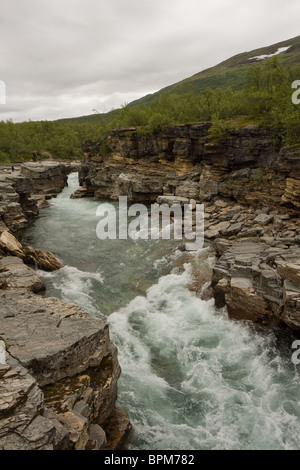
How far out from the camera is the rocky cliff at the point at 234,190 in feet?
54.7

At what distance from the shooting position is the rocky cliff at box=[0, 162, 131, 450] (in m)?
7.39

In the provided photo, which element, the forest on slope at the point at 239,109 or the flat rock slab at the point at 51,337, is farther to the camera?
the forest on slope at the point at 239,109

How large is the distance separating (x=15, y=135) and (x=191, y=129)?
249 ft

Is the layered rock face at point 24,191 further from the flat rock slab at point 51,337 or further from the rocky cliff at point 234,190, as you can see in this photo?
the flat rock slab at point 51,337

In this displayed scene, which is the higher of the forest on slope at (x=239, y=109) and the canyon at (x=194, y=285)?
the forest on slope at (x=239, y=109)

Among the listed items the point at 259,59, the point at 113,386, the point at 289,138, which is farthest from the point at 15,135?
the point at 259,59

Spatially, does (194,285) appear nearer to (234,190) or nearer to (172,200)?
(234,190)

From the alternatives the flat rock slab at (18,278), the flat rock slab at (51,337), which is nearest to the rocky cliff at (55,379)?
the flat rock slab at (51,337)

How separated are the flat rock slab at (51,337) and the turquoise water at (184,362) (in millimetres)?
3426

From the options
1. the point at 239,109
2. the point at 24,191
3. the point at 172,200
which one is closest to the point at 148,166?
the point at 172,200

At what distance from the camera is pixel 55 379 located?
9922 mm

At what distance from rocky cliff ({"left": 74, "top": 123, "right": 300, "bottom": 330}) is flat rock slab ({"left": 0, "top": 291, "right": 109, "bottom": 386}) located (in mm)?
8999

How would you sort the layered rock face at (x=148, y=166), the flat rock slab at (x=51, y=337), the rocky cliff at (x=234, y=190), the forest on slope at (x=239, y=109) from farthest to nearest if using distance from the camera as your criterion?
the layered rock face at (x=148, y=166)
the forest on slope at (x=239, y=109)
the rocky cliff at (x=234, y=190)
the flat rock slab at (x=51, y=337)
